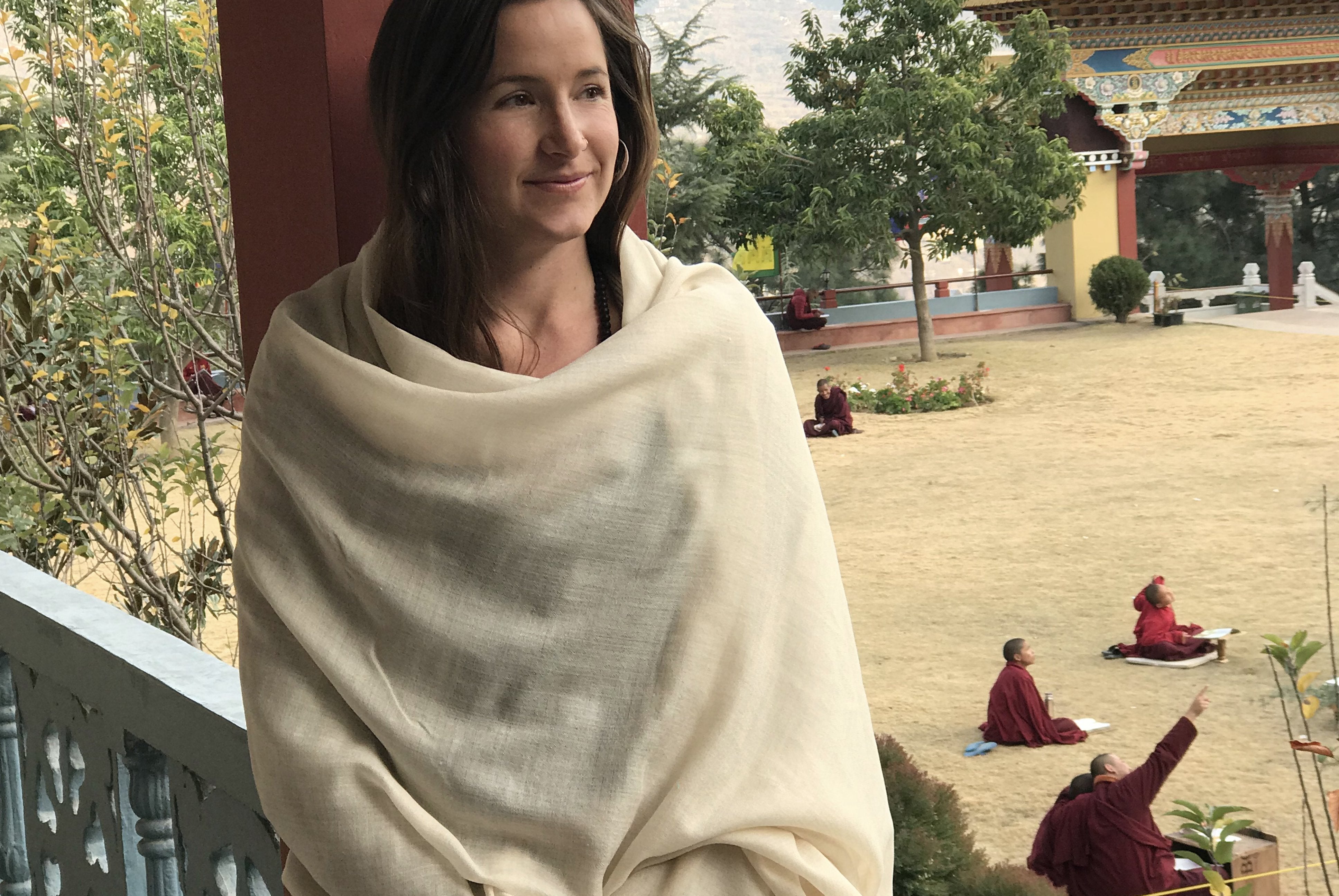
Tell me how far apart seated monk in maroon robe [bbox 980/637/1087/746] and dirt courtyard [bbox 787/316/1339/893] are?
0.07 meters

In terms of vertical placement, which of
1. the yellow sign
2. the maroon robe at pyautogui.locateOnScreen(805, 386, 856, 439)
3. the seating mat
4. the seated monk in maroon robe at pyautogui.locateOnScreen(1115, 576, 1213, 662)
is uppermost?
the yellow sign

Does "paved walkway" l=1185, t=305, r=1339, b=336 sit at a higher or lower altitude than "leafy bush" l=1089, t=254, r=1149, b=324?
lower

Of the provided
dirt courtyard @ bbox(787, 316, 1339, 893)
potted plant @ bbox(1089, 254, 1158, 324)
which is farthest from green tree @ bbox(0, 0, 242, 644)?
potted plant @ bbox(1089, 254, 1158, 324)

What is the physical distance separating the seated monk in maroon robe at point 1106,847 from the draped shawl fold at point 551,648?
3.20 metres

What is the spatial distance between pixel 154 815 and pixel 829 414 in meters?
8.22

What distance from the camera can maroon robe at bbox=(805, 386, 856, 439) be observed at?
880cm

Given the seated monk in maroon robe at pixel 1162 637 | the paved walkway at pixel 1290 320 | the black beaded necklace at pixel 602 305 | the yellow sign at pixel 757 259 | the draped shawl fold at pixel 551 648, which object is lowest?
the seated monk in maroon robe at pixel 1162 637

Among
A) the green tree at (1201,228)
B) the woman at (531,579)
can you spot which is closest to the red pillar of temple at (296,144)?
the woman at (531,579)

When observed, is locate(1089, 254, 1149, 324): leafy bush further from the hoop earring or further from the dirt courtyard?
the hoop earring

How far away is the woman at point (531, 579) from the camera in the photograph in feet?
1.67

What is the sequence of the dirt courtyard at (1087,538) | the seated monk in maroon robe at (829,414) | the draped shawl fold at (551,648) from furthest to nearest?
the seated monk in maroon robe at (829,414), the dirt courtyard at (1087,538), the draped shawl fold at (551,648)

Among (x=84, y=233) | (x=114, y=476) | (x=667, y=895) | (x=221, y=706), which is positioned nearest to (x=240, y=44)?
(x=221, y=706)

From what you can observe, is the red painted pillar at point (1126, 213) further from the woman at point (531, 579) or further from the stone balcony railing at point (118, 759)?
the woman at point (531, 579)

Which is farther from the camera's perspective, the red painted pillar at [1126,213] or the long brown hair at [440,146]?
the red painted pillar at [1126,213]
